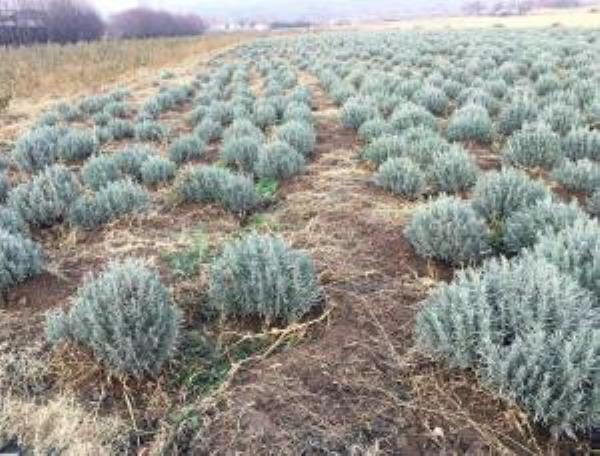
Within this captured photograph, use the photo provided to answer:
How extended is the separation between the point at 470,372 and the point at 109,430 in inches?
70.4

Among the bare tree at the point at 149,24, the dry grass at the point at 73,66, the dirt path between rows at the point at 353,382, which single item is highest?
the dirt path between rows at the point at 353,382

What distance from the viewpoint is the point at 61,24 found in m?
54.1

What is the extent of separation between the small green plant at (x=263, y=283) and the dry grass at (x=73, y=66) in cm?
1659

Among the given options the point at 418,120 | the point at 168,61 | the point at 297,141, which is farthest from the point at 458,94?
the point at 168,61

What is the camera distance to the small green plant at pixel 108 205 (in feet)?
20.1

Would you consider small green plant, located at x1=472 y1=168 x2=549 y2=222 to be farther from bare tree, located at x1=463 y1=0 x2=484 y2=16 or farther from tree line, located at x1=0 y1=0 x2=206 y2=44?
bare tree, located at x1=463 y1=0 x2=484 y2=16

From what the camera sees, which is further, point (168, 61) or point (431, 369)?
point (168, 61)

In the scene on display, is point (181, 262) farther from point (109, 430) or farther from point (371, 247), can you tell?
point (109, 430)

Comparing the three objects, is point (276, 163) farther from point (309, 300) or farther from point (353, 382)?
point (353, 382)

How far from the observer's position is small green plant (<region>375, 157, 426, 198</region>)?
6.44 metres

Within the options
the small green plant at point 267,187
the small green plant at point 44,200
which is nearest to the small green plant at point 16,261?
the small green plant at point 44,200

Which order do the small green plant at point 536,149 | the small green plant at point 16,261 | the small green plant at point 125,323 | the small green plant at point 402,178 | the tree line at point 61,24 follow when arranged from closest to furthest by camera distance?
the small green plant at point 125,323 → the small green plant at point 16,261 → the small green plant at point 402,178 → the small green plant at point 536,149 → the tree line at point 61,24

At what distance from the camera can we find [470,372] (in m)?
3.57

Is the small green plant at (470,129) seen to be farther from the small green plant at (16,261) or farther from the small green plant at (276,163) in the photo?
the small green plant at (16,261)
